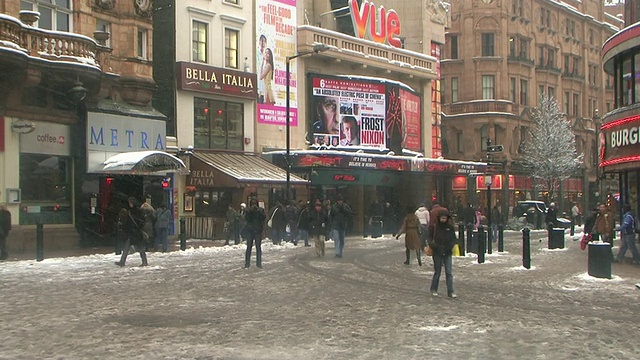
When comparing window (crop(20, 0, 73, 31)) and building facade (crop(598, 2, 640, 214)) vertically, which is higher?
window (crop(20, 0, 73, 31))

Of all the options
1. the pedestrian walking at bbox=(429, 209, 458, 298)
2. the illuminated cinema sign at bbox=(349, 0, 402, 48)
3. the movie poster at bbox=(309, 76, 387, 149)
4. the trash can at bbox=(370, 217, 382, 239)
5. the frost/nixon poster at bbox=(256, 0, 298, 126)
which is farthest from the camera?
the illuminated cinema sign at bbox=(349, 0, 402, 48)

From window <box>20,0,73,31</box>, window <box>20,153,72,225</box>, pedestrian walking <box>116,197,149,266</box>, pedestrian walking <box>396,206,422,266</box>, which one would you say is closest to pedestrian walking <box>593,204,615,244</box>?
pedestrian walking <box>396,206,422,266</box>

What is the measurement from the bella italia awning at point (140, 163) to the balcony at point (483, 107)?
37449 mm

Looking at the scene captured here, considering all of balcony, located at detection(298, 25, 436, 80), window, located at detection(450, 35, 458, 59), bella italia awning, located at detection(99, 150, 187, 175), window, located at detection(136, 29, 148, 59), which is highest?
window, located at detection(450, 35, 458, 59)

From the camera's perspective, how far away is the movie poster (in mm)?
41312

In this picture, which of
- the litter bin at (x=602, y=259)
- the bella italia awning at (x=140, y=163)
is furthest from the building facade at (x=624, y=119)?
the bella italia awning at (x=140, y=163)

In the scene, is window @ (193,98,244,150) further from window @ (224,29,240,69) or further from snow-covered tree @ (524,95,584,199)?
snow-covered tree @ (524,95,584,199)

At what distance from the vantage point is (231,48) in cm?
3672

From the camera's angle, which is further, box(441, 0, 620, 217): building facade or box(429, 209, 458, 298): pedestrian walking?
box(441, 0, 620, 217): building facade

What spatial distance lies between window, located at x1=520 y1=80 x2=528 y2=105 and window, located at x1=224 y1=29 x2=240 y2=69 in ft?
111

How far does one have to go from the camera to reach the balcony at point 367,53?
4038 cm

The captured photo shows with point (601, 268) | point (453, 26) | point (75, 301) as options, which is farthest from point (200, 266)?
point (453, 26)

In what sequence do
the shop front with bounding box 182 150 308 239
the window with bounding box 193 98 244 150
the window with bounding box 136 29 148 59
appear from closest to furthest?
the window with bounding box 136 29 148 59, the shop front with bounding box 182 150 308 239, the window with bounding box 193 98 244 150

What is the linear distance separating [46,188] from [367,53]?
887 inches
